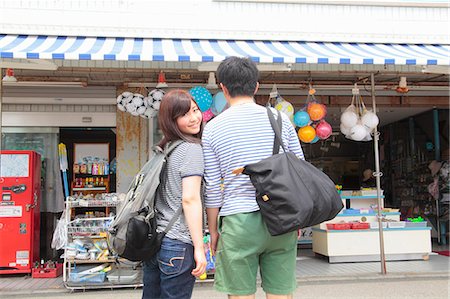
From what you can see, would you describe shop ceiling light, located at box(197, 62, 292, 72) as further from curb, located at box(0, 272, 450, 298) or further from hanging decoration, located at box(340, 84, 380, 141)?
curb, located at box(0, 272, 450, 298)

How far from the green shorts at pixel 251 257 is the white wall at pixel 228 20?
5.41m

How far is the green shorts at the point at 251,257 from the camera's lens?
94.0 inches

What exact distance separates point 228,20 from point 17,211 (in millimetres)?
4596

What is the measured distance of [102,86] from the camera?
341 inches

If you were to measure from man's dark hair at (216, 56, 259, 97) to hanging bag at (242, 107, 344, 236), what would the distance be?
44 cm

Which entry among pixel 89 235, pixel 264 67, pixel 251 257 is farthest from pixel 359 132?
pixel 251 257

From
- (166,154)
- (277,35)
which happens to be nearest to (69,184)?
(277,35)

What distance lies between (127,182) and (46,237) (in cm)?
197

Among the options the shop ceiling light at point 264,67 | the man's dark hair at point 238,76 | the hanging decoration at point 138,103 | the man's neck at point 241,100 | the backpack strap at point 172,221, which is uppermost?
the shop ceiling light at point 264,67

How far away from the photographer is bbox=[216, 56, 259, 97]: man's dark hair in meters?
2.57

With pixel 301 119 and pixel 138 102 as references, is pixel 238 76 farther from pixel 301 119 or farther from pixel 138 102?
pixel 138 102

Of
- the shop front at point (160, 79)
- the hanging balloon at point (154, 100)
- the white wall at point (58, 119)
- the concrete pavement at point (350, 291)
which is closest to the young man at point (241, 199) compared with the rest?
the shop front at point (160, 79)

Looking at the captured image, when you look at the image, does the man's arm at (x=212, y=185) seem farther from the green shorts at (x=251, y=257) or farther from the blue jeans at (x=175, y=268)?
the blue jeans at (x=175, y=268)

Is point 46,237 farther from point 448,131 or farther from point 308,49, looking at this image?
point 448,131
